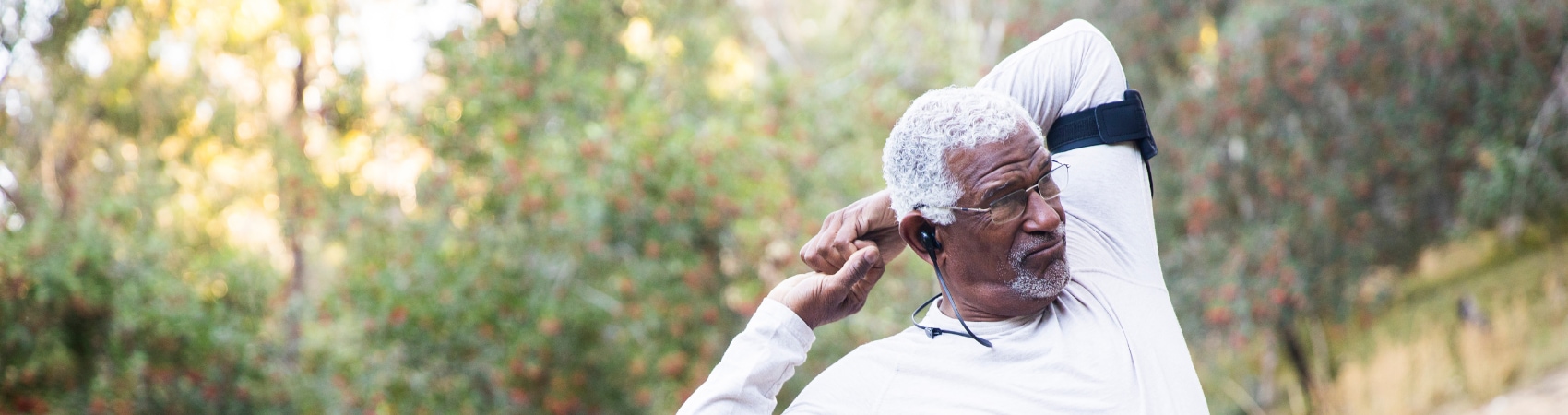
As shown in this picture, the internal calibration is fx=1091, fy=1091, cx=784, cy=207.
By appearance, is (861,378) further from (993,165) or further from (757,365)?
(993,165)

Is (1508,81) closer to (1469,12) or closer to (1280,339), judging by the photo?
(1469,12)

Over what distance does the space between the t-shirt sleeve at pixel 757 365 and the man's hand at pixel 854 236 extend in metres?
0.14

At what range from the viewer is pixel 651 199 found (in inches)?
238

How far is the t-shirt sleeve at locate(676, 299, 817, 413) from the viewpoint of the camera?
5.32 feet

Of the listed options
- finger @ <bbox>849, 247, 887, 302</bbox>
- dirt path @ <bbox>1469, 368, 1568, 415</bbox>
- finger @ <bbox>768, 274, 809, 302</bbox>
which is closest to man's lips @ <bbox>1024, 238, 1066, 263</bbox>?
finger @ <bbox>849, 247, 887, 302</bbox>

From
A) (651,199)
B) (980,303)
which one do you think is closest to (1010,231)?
(980,303)

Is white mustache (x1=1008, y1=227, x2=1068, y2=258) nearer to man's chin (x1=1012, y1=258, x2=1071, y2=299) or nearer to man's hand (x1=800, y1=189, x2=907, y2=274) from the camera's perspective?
man's chin (x1=1012, y1=258, x2=1071, y2=299)

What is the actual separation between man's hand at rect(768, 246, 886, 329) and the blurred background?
13.5 feet

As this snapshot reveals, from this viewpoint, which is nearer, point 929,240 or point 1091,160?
point 929,240

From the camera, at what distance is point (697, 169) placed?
19.4 ft

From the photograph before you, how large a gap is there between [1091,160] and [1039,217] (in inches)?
10.6

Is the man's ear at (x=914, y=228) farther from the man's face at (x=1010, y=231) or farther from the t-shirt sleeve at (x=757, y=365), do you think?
the t-shirt sleeve at (x=757, y=365)

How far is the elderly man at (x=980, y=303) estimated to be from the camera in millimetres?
1670

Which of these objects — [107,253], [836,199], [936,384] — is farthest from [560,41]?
[936,384]
